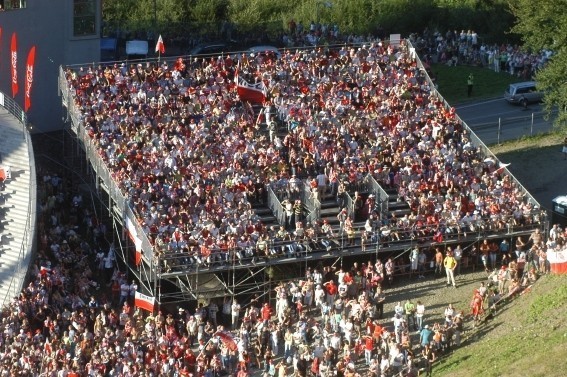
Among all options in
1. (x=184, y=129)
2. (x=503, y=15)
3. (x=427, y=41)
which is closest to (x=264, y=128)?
(x=184, y=129)

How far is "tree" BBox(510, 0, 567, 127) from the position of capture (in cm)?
5794

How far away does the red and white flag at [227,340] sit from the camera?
4503cm

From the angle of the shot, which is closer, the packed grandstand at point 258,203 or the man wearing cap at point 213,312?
the packed grandstand at point 258,203

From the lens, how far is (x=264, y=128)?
54.4 meters

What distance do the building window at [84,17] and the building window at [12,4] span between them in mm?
2005

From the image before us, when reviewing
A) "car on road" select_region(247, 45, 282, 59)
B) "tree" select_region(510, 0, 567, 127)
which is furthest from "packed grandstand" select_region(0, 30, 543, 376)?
"tree" select_region(510, 0, 567, 127)

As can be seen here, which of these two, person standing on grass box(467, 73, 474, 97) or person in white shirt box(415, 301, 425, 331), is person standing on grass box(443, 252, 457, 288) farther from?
person standing on grass box(467, 73, 474, 97)

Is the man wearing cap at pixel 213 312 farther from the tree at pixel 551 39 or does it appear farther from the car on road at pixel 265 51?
the tree at pixel 551 39

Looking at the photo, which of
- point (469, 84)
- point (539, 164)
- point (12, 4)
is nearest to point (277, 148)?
point (12, 4)

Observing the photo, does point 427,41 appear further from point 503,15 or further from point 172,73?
point 172,73

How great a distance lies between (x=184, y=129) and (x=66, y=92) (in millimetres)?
4039

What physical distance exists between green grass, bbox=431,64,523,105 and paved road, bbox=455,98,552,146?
2.71 feet

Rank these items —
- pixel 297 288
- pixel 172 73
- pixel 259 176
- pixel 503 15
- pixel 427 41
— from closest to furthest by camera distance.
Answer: pixel 297 288
pixel 259 176
pixel 172 73
pixel 427 41
pixel 503 15

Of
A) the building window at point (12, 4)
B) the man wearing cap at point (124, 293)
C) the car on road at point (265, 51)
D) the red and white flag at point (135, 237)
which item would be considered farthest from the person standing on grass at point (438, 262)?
the building window at point (12, 4)
